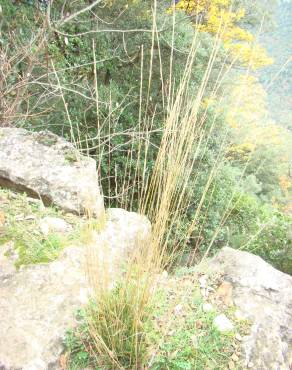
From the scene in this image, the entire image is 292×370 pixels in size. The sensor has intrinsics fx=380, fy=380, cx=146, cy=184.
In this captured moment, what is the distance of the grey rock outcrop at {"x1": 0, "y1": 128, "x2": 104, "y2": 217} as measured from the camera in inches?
93.3

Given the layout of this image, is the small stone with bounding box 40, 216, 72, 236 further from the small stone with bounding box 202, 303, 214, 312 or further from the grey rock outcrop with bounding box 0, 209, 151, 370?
the small stone with bounding box 202, 303, 214, 312

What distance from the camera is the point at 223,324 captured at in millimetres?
1651

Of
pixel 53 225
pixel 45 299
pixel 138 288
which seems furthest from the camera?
pixel 53 225

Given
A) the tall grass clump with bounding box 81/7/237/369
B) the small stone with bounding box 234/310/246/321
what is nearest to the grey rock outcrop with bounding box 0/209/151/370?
the tall grass clump with bounding box 81/7/237/369

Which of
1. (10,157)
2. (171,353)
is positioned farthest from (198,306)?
(10,157)

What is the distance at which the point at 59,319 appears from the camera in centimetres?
154

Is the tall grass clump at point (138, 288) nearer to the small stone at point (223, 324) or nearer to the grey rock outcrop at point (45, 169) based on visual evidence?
the small stone at point (223, 324)

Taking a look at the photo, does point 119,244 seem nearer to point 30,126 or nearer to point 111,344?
point 111,344

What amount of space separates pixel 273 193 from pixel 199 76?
834cm

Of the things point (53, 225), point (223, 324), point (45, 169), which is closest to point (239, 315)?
point (223, 324)

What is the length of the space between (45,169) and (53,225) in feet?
1.78

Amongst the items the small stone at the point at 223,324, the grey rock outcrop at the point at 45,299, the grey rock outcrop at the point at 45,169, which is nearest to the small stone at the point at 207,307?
the small stone at the point at 223,324

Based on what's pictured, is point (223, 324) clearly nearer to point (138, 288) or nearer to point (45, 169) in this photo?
Answer: point (138, 288)

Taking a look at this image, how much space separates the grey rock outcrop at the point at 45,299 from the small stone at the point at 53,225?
176mm
